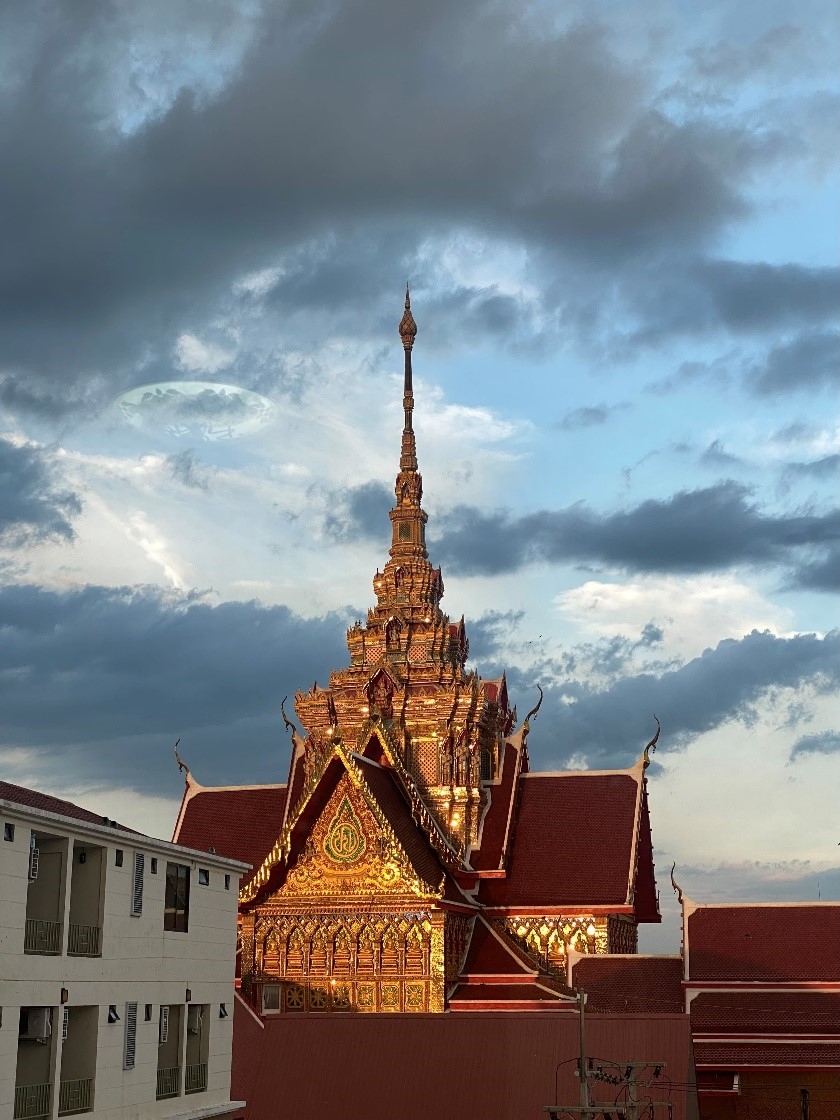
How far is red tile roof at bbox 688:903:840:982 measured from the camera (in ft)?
119

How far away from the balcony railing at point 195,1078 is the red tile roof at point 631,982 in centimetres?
1304

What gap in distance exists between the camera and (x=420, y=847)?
40.4 meters

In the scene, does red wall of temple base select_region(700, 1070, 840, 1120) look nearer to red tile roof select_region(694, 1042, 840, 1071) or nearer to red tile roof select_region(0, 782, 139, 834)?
red tile roof select_region(694, 1042, 840, 1071)

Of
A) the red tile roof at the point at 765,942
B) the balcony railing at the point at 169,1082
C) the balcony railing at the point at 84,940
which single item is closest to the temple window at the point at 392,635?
the red tile roof at the point at 765,942

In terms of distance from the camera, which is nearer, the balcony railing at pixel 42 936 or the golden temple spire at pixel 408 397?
the balcony railing at pixel 42 936

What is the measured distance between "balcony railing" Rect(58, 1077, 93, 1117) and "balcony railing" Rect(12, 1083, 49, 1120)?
38cm

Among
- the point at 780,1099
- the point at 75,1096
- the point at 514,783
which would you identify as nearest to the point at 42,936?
the point at 75,1096

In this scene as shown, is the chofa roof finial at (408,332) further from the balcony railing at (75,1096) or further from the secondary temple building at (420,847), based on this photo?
the balcony railing at (75,1096)

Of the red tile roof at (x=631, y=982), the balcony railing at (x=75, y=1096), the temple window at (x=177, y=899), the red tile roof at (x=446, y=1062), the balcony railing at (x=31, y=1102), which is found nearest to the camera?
the balcony railing at (x=31, y=1102)

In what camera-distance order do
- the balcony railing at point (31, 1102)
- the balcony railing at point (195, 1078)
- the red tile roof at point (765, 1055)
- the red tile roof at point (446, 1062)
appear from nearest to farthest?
the balcony railing at point (31, 1102) → the balcony railing at point (195, 1078) → the red tile roof at point (446, 1062) → the red tile roof at point (765, 1055)

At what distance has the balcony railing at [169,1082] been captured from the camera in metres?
24.5

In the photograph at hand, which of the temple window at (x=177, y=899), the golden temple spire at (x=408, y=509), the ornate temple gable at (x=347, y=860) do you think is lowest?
the temple window at (x=177, y=899)

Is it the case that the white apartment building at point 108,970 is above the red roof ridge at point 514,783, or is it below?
below

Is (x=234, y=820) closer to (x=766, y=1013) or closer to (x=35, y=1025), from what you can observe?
(x=766, y=1013)
